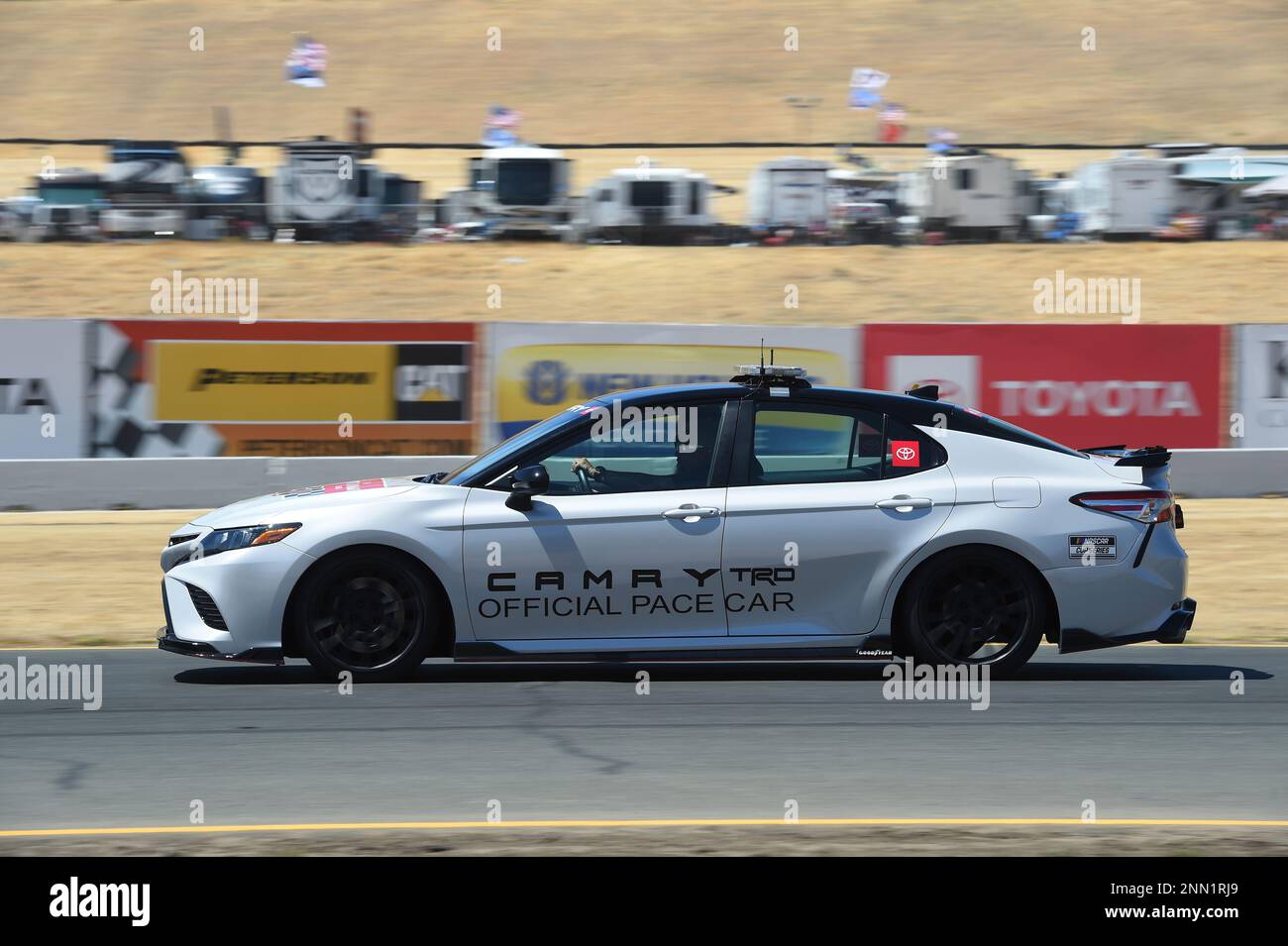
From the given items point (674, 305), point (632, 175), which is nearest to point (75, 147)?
point (632, 175)

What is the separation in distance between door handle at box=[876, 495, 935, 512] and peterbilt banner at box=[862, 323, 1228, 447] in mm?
9686

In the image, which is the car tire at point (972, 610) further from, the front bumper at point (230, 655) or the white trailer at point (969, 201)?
the white trailer at point (969, 201)

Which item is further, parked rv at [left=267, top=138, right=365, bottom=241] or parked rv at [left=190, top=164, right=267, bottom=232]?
parked rv at [left=190, top=164, right=267, bottom=232]

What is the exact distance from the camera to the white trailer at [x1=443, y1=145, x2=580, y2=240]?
31.4 metres

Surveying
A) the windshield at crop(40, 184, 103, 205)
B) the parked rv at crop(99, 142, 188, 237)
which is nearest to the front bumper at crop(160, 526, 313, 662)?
the parked rv at crop(99, 142, 188, 237)

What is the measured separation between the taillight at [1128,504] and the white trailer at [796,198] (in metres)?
23.2

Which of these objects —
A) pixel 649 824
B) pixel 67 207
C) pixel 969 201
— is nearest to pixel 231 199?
pixel 67 207

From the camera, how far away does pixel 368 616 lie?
8016 mm

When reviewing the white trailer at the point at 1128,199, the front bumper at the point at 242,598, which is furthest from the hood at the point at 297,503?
the white trailer at the point at 1128,199

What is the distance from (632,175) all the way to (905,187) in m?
5.13

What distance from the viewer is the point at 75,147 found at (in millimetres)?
44562

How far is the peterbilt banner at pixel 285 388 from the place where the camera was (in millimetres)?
16969

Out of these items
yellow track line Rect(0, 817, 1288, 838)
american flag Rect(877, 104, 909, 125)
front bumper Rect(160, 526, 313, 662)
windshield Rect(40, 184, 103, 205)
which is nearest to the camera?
yellow track line Rect(0, 817, 1288, 838)

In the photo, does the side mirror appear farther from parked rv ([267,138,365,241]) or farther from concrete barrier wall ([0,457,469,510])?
parked rv ([267,138,365,241])
